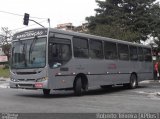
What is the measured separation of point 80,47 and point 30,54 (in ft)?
9.35

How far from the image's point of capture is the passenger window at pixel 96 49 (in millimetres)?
20344

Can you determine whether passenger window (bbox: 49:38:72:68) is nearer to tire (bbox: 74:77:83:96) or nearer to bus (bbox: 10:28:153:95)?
bus (bbox: 10:28:153:95)

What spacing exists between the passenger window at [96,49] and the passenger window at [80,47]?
1.55 ft

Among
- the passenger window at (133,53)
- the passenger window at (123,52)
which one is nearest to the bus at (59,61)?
the passenger window at (123,52)

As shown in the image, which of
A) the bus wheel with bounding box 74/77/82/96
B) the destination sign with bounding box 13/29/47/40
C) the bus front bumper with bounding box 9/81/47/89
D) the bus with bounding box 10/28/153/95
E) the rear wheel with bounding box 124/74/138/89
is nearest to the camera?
A: the bus front bumper with bounding box 9/81/47/89

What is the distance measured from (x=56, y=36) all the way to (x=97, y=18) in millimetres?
38609

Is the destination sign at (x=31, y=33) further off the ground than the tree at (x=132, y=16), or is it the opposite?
the tree at (x=132, y=16)

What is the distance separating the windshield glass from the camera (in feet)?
57.1

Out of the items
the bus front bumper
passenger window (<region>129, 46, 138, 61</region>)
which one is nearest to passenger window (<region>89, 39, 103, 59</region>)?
the bus front bumper

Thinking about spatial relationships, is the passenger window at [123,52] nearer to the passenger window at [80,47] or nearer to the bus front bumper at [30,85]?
the passenger window at [80,47]

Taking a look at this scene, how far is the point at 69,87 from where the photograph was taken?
18328 mm

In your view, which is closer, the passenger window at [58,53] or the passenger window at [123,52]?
the passenger window at [58,53]

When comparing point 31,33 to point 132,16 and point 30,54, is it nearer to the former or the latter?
point 30,54

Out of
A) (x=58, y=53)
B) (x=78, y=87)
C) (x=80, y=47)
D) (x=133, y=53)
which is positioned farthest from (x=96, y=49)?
(x=133, y=53)
